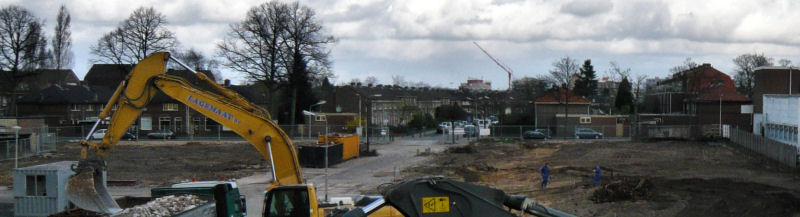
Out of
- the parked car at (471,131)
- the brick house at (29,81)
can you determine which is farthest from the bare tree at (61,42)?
the parked car at (471,131)

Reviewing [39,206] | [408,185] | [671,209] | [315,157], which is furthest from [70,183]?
[315,157]

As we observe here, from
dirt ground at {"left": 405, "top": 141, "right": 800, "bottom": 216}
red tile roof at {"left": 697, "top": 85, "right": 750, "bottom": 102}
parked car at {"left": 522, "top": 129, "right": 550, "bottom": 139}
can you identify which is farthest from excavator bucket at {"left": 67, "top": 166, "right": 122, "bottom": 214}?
red tile roof at {"left": 697, "top": 85, "right": 750, "bottom": 102}

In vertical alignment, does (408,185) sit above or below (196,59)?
below

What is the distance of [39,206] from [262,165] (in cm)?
2071

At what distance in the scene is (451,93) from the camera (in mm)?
132125

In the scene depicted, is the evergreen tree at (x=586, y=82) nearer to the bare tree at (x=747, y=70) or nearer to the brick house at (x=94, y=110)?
the bare tree at (x=747, y=70)

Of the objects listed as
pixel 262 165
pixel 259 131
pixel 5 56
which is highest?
pixel 5 56

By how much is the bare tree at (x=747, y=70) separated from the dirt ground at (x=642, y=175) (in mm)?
45204

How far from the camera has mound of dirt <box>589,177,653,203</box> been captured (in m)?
21.8

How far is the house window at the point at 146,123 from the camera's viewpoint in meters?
73.1

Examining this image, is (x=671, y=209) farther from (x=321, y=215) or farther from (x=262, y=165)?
(x=262, y=165)

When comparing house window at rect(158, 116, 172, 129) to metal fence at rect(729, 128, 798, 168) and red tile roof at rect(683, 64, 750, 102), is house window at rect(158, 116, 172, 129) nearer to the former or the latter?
red tile roof at rect(683, 64, 750, 102)

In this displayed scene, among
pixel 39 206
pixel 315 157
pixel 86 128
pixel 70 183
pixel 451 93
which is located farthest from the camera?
pixel 451 93

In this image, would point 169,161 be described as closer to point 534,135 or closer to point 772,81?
Result: point 534,135
